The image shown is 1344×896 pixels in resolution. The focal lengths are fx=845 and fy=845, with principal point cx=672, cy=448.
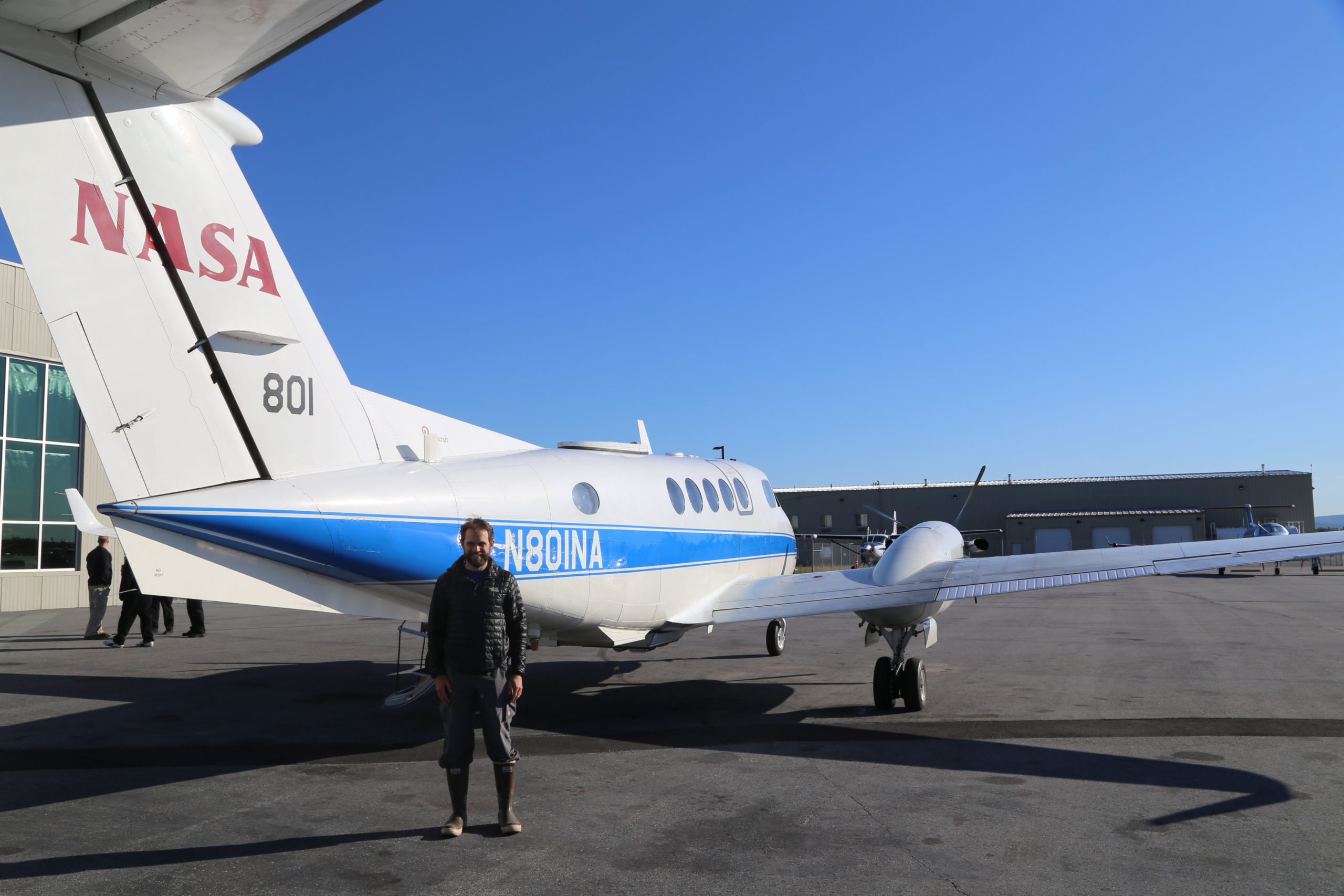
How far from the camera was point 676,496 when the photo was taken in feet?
32.8

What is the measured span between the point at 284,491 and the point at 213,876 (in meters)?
2.49

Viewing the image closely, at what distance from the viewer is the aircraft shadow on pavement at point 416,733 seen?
668 cm

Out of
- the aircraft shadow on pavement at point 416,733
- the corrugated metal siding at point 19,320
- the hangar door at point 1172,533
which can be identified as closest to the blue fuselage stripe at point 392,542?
the aircraft shadow on pavement at point 416,733

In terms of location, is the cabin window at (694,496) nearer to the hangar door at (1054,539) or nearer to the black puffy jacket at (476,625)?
the black puffy jacket at (476,625)

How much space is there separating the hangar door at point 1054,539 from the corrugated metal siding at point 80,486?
55700 mm

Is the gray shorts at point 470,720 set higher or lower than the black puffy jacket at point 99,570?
lower

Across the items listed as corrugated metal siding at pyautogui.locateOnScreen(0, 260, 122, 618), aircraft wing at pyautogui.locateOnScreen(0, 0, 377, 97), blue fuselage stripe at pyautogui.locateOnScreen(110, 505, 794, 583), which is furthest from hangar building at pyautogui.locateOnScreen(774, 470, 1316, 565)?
aircraft wing at pyautogui.locateOnScreen(0, 0, 377, 97)

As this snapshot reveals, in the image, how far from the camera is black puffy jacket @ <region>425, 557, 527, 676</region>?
541cm

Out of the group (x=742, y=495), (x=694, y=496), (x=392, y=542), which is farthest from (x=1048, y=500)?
(x=392, y=542)

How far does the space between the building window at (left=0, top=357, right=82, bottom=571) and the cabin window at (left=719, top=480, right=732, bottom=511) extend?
2283 centimetres

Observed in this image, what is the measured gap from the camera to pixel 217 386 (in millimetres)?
6105

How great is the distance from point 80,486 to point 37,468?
1.55m

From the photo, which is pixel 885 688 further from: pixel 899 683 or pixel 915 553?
pixel 915 553

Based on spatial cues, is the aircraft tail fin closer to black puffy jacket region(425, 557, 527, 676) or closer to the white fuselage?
the white fuselage
